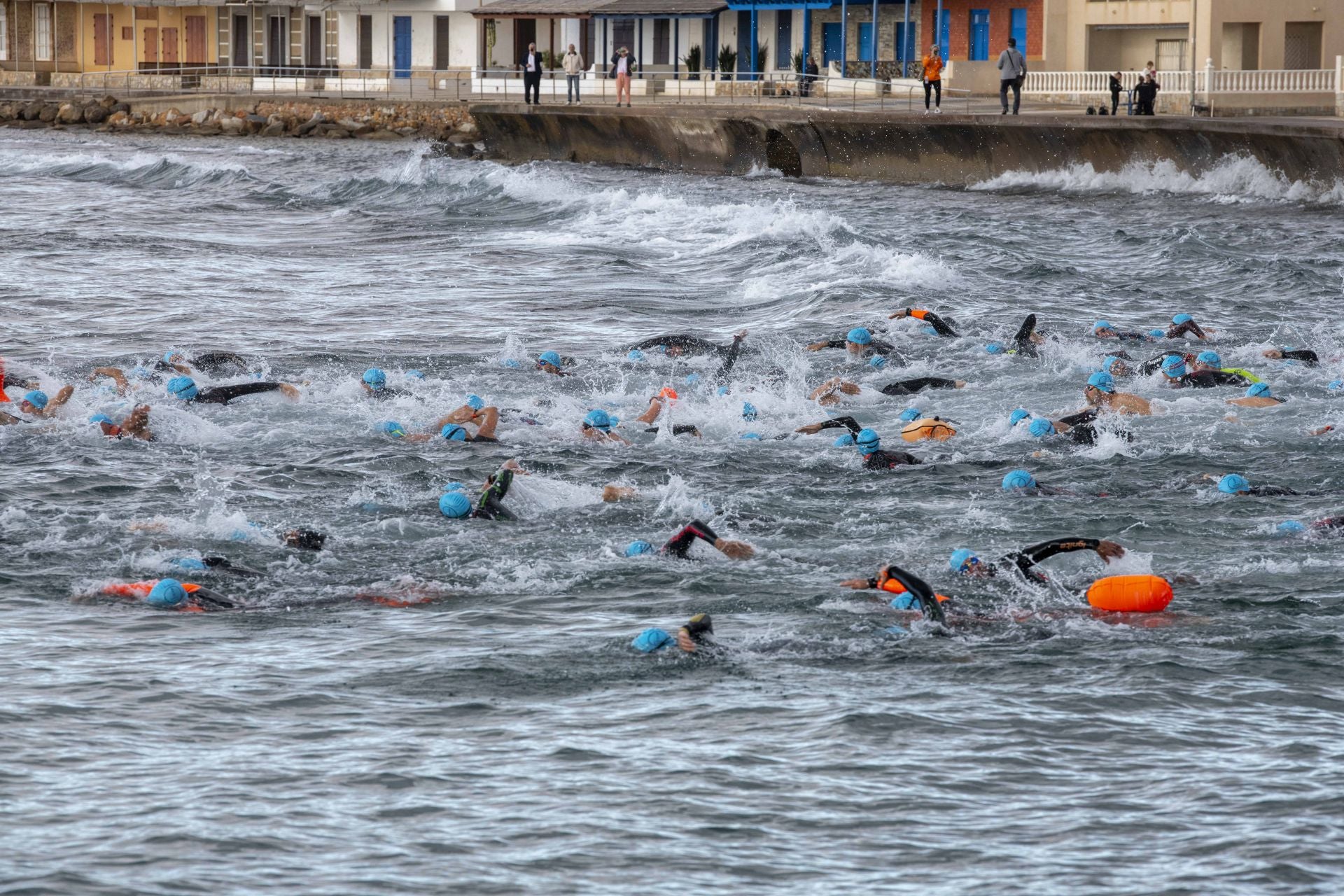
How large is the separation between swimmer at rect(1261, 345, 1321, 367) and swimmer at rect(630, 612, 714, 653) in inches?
403

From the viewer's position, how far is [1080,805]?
6539mm

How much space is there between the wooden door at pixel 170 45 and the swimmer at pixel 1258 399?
6785cm

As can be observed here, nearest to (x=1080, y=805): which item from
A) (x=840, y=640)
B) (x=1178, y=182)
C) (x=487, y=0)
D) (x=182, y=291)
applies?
(x=840, y=640)

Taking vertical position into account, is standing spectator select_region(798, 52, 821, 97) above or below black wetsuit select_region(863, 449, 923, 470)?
above

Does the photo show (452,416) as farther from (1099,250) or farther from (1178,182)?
(1178,182)

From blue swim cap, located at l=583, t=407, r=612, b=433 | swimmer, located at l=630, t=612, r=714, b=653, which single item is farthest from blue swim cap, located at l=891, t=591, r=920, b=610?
blue swim cap, located at l=583, t=407, r=612, b=433

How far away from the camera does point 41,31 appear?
7450 centimetres

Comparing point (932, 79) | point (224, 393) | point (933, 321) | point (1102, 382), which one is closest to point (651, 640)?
point (224, 393)

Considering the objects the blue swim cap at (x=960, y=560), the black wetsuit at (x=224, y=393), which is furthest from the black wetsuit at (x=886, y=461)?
the black wetsuit at (x=224, y=393)

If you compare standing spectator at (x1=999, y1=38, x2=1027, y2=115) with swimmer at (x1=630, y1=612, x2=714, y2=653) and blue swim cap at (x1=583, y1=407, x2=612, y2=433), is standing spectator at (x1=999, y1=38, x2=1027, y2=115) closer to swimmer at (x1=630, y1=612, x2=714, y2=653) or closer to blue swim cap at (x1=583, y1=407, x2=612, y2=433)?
blue swim cap at (x1=583, y1=407, x2=612, y2=433)

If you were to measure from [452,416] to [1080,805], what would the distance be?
27.6 feet

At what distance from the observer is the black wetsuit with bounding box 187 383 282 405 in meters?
14.7

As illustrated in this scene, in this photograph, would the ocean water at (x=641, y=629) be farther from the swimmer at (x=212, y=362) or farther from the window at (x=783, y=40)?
the window at (x=783, y=40)

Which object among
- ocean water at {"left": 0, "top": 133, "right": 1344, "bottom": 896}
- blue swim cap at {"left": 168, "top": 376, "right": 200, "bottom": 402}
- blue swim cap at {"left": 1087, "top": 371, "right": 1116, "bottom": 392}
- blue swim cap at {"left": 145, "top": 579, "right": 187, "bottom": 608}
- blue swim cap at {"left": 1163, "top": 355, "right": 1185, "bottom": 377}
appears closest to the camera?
ocean water at {"left": 0, "top": 133, "right": 1344, "bottom": 896}
